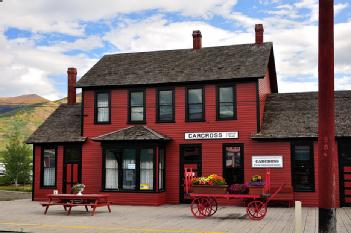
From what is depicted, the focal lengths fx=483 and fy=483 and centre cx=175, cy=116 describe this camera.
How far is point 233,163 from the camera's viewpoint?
23969mm

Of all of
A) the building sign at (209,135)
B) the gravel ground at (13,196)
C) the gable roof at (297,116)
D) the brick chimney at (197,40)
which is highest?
the brick chimney at (197,40)

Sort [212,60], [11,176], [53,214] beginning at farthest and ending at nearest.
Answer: [11,176], [212,60], [53,214]

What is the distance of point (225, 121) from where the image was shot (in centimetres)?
2425

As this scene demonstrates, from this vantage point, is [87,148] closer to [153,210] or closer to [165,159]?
[165,159]

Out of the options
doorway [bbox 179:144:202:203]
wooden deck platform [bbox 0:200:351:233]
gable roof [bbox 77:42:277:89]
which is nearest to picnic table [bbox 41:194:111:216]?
wooden deck platform [bbox 0:200:351:233]

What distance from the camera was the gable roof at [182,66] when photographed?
24645 millimetres

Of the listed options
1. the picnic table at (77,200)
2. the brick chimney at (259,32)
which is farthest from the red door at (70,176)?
the brick chimney at (259,32)

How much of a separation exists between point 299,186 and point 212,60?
8.16 m

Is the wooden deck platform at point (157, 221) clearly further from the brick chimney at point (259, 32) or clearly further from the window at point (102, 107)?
the brick chimney at point (259, 32)

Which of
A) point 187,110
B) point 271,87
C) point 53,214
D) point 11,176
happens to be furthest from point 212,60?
point 11,176

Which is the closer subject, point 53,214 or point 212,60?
point 53,214

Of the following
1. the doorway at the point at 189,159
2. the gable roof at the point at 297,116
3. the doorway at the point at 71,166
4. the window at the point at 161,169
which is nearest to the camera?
the gable roof at the point at 297,116

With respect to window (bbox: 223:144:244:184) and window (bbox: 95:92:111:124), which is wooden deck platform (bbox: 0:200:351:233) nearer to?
window (bbox: 223:144:244:184)

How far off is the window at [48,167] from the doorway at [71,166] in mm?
784
